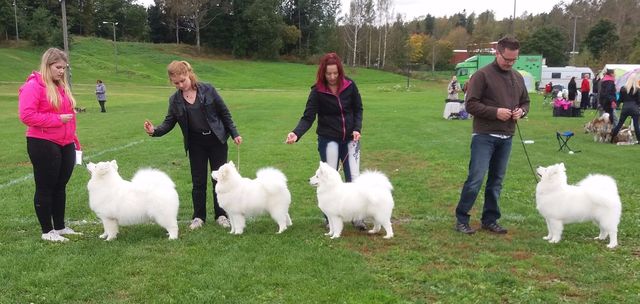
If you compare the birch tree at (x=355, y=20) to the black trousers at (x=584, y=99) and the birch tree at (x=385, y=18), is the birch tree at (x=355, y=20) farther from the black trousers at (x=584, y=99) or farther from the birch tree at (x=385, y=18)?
the black trousers at (x=584, y=99)

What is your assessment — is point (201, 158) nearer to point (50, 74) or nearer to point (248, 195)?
point (248, 195)

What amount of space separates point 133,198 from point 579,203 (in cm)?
493

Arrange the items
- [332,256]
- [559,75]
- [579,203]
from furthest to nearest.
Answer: [559,75]
[579,203]
[332,256]

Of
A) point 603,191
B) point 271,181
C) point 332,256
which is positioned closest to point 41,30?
point 271,181

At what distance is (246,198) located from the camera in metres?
5.73

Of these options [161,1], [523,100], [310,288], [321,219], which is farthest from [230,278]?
[161,1]

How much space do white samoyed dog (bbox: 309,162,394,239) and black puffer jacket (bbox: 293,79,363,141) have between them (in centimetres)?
47

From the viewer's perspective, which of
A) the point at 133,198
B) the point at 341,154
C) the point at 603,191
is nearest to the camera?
the point at 603,191

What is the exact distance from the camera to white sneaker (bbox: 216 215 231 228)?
6185mm

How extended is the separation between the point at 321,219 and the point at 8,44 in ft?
232

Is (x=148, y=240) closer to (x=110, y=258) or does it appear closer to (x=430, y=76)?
(x=110, y=258)

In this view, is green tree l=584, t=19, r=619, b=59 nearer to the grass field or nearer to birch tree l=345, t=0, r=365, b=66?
birch tree l=345, t=0, r=365, b=66

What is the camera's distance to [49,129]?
5.30 m

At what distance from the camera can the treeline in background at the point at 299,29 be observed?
67.1 metres
